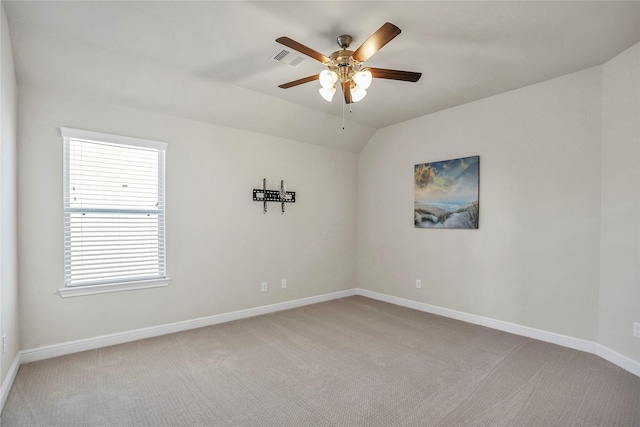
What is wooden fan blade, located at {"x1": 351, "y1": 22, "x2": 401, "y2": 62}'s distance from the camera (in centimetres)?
196

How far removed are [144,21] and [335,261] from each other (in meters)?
4.03

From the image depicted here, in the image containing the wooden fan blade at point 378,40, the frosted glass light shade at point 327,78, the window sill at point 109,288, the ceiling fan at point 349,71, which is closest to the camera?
the wooden fan blade at point 378,40

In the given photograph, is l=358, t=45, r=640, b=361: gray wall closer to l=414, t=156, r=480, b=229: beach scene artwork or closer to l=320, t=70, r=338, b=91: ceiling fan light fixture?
l=414, t=156, r=480, b=229: beach scene artwork

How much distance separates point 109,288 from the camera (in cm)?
325

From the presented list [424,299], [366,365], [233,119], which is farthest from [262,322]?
[233,119]

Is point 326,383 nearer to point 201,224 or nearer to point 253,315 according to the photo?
point 253,315

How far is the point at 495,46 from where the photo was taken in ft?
8.99

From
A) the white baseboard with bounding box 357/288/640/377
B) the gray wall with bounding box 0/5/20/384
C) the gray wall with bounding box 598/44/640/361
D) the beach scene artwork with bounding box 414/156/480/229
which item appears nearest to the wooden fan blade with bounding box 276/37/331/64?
the gray wall with bounding box 0/5/20/384

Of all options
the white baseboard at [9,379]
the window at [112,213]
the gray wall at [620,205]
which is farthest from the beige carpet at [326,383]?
the window at [112,213]

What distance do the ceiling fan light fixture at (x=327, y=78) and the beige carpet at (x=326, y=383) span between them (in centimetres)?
239

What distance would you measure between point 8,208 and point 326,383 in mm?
2914

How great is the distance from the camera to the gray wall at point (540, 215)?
2.91m

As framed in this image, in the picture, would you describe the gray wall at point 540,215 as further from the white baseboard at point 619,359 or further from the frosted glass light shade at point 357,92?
the frosted glass light shade at point 357,92

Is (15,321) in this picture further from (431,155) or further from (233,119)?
(431,155)
